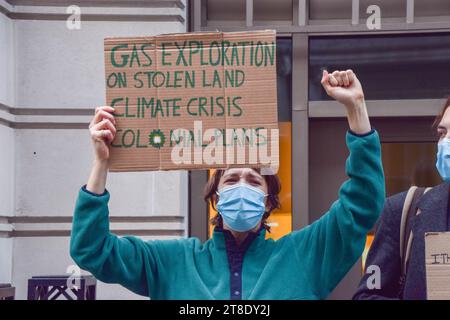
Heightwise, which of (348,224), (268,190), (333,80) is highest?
(333,80)

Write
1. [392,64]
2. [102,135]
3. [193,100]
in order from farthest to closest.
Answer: [392,64]
[193,100]
[102,135]

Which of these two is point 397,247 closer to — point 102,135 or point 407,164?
point 102,135

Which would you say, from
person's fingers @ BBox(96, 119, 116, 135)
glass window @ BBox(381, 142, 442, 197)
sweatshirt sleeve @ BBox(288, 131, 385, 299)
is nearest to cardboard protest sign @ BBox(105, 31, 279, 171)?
person's fingers @ BBox(96, 119, 116, 135)

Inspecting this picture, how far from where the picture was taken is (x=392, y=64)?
6.11 m

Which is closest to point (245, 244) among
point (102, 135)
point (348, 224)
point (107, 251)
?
point (348, 224)

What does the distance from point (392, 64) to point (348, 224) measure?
3.48 metres

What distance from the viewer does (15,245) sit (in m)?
5.98

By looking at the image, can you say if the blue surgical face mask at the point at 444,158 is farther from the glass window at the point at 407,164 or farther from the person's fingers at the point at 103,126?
the glass window at the point at 407,164

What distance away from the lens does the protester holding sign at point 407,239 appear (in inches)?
114

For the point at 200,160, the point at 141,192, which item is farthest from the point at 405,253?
the point at 141,192

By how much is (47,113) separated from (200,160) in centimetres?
326

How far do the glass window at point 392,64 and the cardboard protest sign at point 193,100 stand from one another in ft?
10.4
